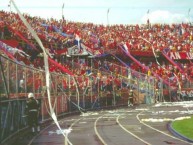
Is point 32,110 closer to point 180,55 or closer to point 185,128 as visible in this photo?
point 185,128

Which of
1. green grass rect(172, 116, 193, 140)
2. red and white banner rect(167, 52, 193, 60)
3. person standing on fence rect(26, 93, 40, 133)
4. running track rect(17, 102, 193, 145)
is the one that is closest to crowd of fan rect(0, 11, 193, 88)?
red and white banner rect(167, 52, 193, 60)

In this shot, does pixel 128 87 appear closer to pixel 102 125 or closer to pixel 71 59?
pixel 71 59

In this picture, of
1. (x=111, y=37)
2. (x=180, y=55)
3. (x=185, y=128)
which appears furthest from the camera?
(x=180, y=55)

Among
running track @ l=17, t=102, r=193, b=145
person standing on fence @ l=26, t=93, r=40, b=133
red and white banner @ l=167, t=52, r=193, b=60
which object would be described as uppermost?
red and white banner @ l=167, t=52, r=193, b=60

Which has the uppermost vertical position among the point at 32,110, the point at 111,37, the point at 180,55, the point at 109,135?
the point at 111,37

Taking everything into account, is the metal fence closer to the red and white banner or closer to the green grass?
the green grass

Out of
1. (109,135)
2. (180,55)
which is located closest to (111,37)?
(180,55)

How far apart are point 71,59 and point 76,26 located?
10.6 meters

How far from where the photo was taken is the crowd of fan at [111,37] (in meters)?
46.0

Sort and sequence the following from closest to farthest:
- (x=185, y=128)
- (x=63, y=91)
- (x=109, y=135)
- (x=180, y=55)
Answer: (x=109, y=135) → (x=185, y=128) → (x=63, y=91) → (x=180, y=55)

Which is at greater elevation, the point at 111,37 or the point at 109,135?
A: the point at 111,37

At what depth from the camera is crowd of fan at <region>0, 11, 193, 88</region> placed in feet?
151

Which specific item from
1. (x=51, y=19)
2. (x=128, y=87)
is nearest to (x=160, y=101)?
(x=128, y=87)

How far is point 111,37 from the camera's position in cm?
6000
